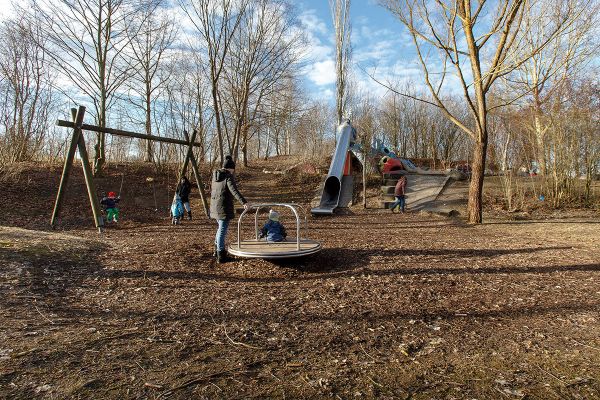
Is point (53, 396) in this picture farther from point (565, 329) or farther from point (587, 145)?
point (587, 145)

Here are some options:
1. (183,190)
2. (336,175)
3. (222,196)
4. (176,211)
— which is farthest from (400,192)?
(222,196)

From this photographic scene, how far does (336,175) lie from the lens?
1769 cm

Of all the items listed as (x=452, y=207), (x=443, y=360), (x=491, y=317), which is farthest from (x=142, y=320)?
(x=452, y=207)

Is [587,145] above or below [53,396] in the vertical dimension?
above

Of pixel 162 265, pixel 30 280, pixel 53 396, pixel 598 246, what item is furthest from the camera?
pixel 598 246

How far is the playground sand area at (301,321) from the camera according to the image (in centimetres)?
255

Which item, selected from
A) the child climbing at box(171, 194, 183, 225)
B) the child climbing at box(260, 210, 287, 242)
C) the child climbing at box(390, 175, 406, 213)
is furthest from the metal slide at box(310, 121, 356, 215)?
the child climbing at box(260, 210, 287, 242)

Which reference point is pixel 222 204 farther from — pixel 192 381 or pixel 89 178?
pixel 89 178

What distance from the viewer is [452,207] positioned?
1558cm

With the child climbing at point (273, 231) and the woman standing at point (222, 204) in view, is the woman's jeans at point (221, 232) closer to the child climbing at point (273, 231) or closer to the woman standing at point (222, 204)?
the woman standing at point (222, 204)

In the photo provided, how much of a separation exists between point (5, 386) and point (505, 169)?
50.5 ft

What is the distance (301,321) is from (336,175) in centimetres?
1420

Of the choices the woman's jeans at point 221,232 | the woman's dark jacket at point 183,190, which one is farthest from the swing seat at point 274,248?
the woman's dark jacket at point 183,190

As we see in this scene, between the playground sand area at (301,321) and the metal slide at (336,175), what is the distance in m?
7.33
